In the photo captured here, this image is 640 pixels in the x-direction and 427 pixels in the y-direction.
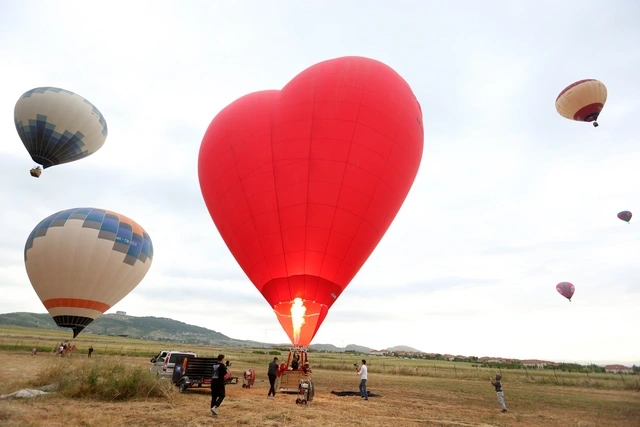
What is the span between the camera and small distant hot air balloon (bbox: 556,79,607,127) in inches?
1070

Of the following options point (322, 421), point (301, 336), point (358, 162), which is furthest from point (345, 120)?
point (322, 421)

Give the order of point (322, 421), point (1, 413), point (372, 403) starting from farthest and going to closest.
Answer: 1. point (372, 403)
2. point (322, 421)
3. point (1, 413)

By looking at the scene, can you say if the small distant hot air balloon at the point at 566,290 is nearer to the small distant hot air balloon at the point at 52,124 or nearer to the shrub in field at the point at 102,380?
→ the shrub in field at the point at 102,380

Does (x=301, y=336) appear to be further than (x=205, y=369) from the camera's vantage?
No

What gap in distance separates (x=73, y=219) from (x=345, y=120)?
22367mm

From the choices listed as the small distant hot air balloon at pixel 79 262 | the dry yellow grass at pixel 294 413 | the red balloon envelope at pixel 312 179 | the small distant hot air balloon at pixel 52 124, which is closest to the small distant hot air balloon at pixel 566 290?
the dry yellow grass at pixel 294 413

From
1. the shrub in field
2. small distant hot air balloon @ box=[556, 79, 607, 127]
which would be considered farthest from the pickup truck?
small distant hot air balloon @ box=[556, 79, 607, 127]

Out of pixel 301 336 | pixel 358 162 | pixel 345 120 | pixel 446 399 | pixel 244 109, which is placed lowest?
pixel 446 399

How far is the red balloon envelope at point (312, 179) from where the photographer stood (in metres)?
13.9

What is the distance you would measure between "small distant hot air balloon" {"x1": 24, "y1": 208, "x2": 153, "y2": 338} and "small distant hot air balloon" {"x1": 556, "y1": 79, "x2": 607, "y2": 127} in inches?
1355

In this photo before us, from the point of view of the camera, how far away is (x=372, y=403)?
43.2ft

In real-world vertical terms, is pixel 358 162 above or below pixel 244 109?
below

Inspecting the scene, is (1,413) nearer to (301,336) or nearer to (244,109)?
(301,336)

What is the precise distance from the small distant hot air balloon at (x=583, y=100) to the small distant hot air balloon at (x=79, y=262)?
3441cm
